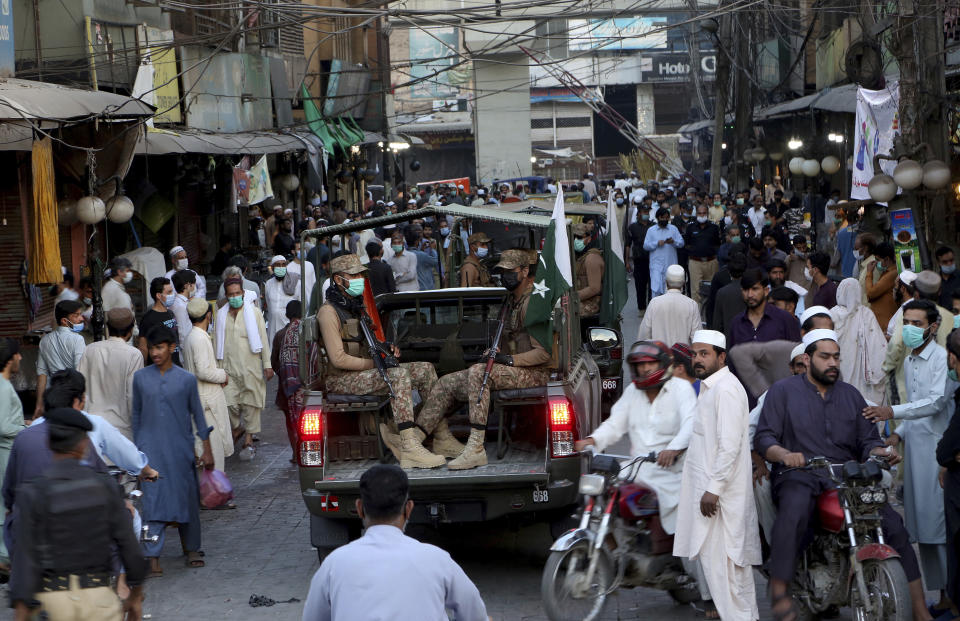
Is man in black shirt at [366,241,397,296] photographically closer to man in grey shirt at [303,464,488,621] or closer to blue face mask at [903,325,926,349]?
blue face mask at [903,325,926,349]

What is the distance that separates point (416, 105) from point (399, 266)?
57.0 meters

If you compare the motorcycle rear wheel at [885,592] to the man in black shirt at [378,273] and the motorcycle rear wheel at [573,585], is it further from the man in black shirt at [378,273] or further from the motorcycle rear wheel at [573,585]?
the man in black shirt at [378,273]

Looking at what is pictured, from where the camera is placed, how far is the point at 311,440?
7.30m

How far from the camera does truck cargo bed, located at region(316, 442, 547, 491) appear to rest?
7.15 metres

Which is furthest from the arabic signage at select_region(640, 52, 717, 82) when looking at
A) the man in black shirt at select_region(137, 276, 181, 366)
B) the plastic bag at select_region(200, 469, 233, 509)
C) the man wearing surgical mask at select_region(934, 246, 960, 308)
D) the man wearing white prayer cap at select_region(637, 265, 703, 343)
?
the plastic bag at select_region(200, 469, 233, 509)

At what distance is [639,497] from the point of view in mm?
6449

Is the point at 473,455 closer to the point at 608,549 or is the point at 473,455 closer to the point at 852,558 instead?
the point at 608,549

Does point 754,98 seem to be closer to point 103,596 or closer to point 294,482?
point 294,482

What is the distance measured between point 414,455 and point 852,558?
274cm

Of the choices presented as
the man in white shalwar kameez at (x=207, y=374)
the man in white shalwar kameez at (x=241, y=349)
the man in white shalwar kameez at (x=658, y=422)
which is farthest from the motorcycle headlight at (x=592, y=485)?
the man in white shalwar kameez at (x=241, y=349)

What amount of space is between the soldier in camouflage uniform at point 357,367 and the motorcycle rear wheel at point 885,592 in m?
2.65

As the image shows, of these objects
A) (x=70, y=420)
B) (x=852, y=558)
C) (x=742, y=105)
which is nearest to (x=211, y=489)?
(x=70, y=420)

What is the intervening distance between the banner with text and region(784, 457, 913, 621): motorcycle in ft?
27.3

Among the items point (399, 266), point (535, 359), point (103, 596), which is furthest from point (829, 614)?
point (399, 266)
